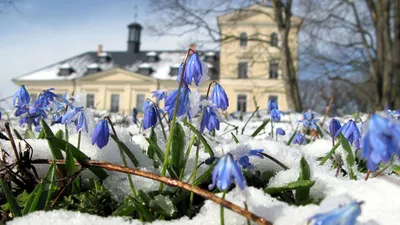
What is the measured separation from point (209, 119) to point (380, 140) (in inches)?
20.6

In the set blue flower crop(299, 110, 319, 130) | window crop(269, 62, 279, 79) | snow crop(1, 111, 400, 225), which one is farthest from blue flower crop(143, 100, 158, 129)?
window crop(269, 62, 279, 79)

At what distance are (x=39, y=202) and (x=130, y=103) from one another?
85.3ft

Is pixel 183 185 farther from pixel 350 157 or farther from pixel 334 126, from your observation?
pixel 334 126

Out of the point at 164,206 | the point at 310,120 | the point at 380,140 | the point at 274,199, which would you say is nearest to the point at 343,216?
the point at 380,140

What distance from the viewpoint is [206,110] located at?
38.2 inches

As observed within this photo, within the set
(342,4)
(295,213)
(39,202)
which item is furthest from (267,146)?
(342,4)

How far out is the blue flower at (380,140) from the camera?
487 millimetres

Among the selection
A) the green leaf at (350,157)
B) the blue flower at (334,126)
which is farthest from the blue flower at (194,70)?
the blue flower at (334,126)

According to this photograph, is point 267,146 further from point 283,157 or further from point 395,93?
point 395,93

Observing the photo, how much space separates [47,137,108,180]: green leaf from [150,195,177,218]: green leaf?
0.22 meters

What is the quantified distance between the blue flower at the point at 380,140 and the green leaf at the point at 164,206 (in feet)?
1.39

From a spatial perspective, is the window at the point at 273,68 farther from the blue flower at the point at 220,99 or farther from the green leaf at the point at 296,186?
the green leaf at the point at 296,186

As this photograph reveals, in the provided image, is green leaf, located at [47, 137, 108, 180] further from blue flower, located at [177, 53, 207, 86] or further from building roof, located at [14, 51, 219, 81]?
building roof, located at [14, 51, 219, 81]

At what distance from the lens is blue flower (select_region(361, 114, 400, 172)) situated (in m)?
0.49
